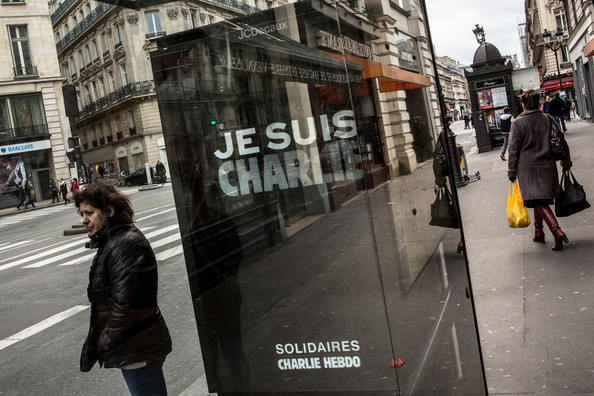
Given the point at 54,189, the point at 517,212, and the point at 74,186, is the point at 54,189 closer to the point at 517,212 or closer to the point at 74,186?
the point at 74,186

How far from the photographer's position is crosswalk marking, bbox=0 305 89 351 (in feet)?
19.3

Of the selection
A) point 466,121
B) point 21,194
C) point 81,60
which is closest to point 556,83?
point 466,121

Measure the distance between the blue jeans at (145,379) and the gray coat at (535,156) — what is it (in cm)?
465

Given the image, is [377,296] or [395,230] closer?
[377,296]

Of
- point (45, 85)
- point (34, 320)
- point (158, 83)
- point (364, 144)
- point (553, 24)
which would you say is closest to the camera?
point (364, 144)

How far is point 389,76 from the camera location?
272 cm

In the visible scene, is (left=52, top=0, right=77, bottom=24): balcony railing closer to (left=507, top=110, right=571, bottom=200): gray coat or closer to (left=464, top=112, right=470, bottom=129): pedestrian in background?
(left=507, top=110, right=571, bottom=200): gray coat

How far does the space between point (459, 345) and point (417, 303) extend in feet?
1.75

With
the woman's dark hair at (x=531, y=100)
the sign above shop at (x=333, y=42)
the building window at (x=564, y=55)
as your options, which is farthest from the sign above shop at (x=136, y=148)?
the building window at (x=564, y=55)

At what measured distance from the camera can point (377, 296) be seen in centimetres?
243

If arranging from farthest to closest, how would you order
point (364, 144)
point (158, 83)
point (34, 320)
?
1. point (34, 320)
2. point (158, 83)
3. point (364, 144)

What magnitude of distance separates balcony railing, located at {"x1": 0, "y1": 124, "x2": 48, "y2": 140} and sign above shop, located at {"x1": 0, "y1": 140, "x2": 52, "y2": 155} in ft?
0.19

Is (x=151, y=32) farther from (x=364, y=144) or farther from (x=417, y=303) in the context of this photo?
(x=417, y=303)

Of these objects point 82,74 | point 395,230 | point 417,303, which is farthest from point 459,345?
point 82,74
